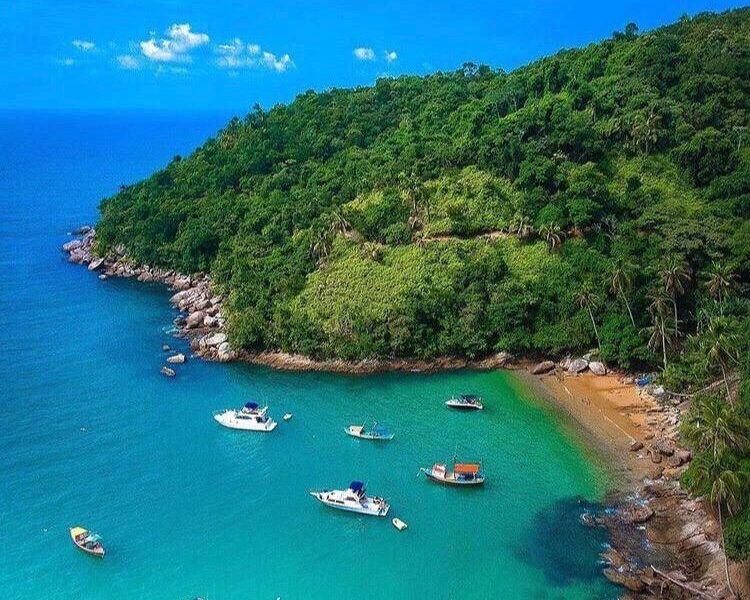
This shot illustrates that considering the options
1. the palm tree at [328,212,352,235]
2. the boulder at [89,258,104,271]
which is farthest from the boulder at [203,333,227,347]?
the boulder at [89,258,104,271]

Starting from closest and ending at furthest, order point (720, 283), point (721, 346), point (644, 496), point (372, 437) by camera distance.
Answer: point (644, 496)
point (721, 346)
point (372, 437)
point (720, 283)

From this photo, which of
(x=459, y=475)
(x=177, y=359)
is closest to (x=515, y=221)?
(x=459, y=475)

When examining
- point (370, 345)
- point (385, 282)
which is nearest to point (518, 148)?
point (385, 282)

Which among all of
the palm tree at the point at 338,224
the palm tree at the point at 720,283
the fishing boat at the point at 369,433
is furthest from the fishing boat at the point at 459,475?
the palm tree at the point at 338,224

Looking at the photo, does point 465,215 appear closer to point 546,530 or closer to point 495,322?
point 495,322

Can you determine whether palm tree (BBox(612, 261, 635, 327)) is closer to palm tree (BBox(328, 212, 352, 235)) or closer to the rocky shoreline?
the rocky shoreline

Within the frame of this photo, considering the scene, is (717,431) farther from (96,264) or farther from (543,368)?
(96,264)
